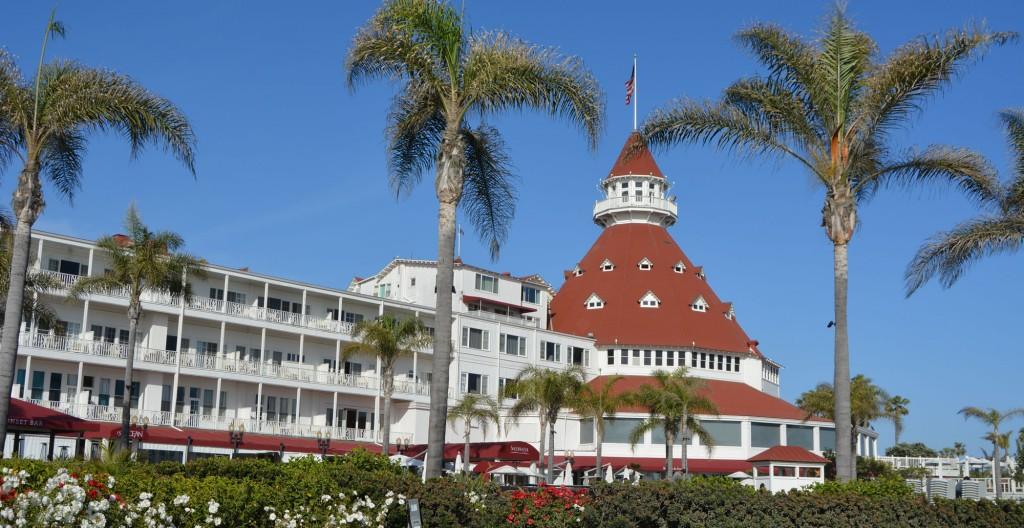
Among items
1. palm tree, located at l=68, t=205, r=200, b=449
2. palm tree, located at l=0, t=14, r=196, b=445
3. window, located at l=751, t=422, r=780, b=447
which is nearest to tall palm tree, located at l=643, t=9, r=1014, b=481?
palm tree, located at l=0, t=14, r=196, b=445

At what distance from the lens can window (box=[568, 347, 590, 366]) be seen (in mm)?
77188

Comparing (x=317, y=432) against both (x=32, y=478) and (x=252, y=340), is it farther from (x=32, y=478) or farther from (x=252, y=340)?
(x=32, y=478)

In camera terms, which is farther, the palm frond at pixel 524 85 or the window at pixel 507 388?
the window at pixel 507 388

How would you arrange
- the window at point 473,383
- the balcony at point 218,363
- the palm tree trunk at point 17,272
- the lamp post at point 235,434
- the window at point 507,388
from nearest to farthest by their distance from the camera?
the palm tree trunk at point 17,272 → the balcony at point 218,363 → the lamp post at point 235,434 → the window at point 507,388 → the window at point 473,383

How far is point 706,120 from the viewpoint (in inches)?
944

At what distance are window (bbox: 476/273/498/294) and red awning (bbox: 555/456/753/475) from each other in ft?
45.6

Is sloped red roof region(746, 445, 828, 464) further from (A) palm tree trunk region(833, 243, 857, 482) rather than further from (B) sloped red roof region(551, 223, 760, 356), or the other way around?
(A) palm tree trunk region(833, 243, 857, 482)

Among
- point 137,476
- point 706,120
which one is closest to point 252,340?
point 706,120

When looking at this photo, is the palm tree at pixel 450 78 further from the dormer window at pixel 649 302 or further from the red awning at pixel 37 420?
the dormer window at pixel 649 302

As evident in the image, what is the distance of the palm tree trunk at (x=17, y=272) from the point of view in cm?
2242

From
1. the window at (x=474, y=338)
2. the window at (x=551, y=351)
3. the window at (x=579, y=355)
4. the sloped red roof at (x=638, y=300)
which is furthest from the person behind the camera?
the sloped red roof at (x=638, y=300)

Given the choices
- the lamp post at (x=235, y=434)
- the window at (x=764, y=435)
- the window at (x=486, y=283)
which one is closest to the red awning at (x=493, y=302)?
the window at (x=486, y=283)

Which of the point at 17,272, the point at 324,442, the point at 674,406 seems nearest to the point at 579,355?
the point at 674,406

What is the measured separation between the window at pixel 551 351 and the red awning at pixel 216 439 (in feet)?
57.9
